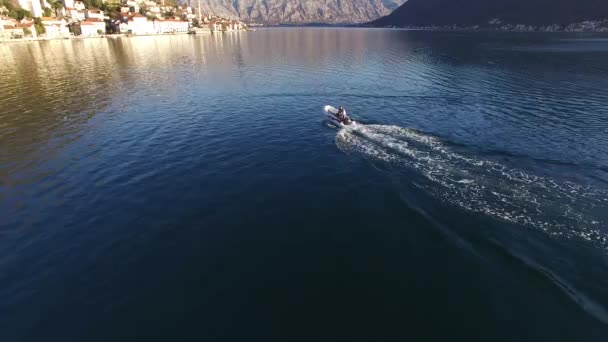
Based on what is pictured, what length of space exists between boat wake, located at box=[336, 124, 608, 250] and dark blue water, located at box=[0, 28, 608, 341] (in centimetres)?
20

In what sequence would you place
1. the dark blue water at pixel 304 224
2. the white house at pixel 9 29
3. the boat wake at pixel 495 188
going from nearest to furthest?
the dark blue water at pixel 304 224, the boat wake at pixel 495 188, the white house at pixel 9 29

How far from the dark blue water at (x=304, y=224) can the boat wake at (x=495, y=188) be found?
198 millimetres

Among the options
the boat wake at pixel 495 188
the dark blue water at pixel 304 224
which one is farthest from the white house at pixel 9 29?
the boat wake at pixel 495 188

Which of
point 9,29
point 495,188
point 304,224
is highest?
point 9,29

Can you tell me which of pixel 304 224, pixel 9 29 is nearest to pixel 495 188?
pixel 304 224

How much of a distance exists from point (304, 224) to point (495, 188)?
61.4 ft

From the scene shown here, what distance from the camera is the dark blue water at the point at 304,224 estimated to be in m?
18.0

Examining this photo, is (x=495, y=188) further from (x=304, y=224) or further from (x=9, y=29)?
(x=9, y=29)

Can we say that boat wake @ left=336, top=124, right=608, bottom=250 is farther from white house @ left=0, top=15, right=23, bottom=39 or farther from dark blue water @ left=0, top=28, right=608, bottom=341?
white house @ left=0, top=15, right=23, bottom=39

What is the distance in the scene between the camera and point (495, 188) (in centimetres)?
2966

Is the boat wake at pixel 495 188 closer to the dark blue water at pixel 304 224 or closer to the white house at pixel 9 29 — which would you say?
the dark blue water at pixel 304 224

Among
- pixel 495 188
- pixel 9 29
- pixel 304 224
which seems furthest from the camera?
pixel 9 29

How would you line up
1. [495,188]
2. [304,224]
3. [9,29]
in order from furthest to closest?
1. [9,29]
2. [495,188]
3. [304,224]

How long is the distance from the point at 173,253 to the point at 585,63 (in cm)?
13670
